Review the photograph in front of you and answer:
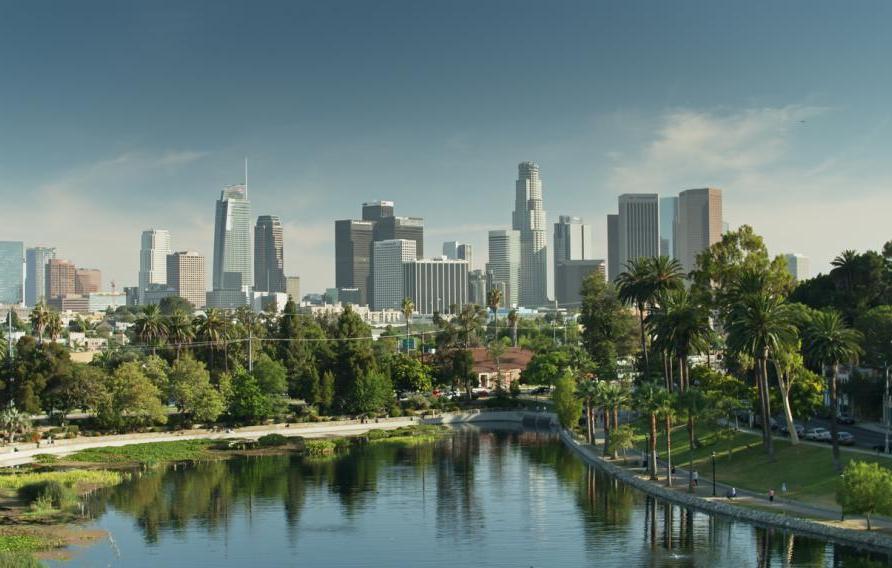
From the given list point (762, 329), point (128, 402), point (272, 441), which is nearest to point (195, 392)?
point (128, 402)

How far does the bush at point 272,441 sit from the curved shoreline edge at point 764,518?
47863mm

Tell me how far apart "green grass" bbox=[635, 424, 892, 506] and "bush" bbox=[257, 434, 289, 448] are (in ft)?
166

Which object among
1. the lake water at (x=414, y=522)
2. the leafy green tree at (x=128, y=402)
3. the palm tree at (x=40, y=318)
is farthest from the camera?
the palm tree at (x=40, y=318)

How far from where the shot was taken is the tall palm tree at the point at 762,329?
90.1 m

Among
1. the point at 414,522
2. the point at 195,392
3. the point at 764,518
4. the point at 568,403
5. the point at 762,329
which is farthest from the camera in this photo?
the point at 195,392

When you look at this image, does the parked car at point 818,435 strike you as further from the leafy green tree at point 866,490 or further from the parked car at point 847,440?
the leafy green tree at point 866,490

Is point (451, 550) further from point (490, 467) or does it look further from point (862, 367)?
point (862, 367)

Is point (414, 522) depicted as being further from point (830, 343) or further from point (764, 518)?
point (830, 343)

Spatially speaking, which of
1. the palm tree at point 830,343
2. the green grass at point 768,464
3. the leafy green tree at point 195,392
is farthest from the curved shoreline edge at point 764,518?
the leafy green tree at point 195,392

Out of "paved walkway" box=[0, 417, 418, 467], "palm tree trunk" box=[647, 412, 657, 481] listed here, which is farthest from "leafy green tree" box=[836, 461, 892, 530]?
"paved walkway" box=[0, 417, 418, 467]

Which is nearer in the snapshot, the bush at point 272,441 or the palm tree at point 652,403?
the palm tree at point 652,403

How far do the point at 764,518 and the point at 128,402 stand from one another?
8503cm

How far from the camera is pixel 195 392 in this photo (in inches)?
5399

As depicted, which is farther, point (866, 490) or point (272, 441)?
point (272, 441)
